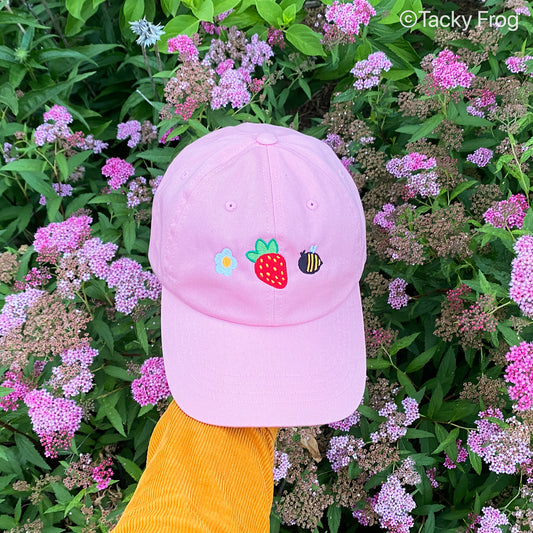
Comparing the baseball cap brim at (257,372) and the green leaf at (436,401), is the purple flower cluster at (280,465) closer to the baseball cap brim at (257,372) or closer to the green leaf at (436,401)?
the baseball cap brim at (257,372)

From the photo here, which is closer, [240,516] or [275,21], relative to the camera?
[240,516]

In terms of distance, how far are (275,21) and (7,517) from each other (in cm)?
236

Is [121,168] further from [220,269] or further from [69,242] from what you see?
[220,269]

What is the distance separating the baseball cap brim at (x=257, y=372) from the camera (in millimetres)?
1247

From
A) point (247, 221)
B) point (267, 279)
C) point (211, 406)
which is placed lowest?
point (211, 406)

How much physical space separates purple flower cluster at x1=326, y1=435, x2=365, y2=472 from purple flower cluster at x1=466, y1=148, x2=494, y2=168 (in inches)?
48.0

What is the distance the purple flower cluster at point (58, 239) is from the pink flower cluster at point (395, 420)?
128 cm

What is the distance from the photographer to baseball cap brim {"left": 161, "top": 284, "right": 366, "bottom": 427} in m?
1.25

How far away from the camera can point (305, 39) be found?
90.7 inches

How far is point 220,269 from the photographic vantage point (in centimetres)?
123

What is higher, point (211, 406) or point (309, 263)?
point (309, 263)

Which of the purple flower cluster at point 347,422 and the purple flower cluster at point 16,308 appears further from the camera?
the purple flower cluster at point 347,422

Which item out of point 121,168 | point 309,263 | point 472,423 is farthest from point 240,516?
point 121,168

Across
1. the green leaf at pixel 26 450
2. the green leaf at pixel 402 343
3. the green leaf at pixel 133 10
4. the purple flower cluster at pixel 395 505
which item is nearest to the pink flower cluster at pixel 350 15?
the green leaf at pixel 133 10
